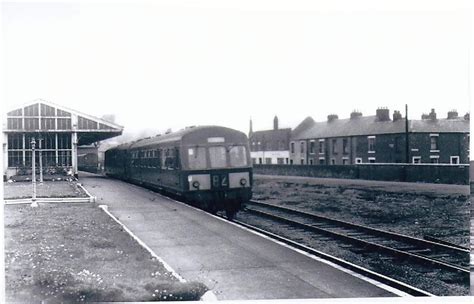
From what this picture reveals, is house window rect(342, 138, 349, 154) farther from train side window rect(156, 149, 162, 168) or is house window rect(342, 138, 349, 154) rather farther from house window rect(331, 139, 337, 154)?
train side window rect(156, 149, 162, 168)

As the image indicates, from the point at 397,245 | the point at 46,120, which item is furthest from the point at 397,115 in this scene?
the point at 46,120

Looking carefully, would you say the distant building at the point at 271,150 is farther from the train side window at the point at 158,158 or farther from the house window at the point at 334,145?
the train side window at the point at 158,158

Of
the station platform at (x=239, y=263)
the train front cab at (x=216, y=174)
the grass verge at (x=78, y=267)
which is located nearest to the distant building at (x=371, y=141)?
the train front cab at (x=216, y=174)

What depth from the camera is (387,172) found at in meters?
23.7

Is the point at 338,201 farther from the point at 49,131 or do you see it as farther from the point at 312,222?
the point at 49,131

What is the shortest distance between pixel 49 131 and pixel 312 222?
304 inches

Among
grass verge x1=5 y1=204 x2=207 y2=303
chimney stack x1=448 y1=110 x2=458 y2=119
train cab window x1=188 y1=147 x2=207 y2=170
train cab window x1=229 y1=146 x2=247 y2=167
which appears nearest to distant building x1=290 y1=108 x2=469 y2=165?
chimney stack x1=448 y1=110 x2=458 y2=119

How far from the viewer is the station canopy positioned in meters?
8.95

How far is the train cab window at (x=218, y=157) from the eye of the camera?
1370 centimetres

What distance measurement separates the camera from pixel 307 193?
2211cm

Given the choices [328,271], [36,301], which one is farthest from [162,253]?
[328,271]

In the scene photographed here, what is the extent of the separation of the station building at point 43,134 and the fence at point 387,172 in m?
11.4

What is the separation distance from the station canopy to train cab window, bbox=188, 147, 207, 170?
302 cm

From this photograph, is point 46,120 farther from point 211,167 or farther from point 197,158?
point 211,167
